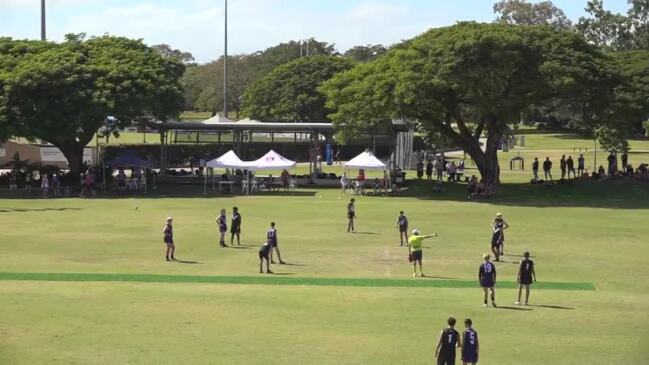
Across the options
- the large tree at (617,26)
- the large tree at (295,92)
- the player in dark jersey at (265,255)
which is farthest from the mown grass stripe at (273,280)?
the large tree at (617,26)

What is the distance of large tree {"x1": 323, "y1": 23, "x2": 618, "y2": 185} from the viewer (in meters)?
48.8

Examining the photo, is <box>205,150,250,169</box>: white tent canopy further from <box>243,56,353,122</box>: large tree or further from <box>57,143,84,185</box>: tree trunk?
<box>243,56,353,122</box>: large tree

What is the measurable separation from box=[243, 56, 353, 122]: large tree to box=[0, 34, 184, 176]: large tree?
115 feet

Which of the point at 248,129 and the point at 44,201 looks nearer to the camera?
the point at 44,201

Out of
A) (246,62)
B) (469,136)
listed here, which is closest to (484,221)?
(469,136)

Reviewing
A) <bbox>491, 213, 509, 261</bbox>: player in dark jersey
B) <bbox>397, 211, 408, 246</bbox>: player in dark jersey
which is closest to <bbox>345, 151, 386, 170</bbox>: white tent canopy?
<bbox>397, 211, 408, 246</bbox>: player in dark jersey

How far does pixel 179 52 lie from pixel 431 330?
186 metres

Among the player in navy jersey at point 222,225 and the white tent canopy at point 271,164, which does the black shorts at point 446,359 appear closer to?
the player in navy jersey at point 222,225

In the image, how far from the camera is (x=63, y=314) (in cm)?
2005

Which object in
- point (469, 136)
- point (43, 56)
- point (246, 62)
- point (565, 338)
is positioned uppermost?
point (246, 62)

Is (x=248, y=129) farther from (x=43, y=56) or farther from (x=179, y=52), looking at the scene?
(x=179, y=52)

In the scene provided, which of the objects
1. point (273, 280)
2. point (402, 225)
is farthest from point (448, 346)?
point (402, 225)

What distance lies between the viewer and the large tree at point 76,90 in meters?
50.6

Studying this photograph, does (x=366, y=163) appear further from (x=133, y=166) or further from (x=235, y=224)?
(x=235, y=224)
